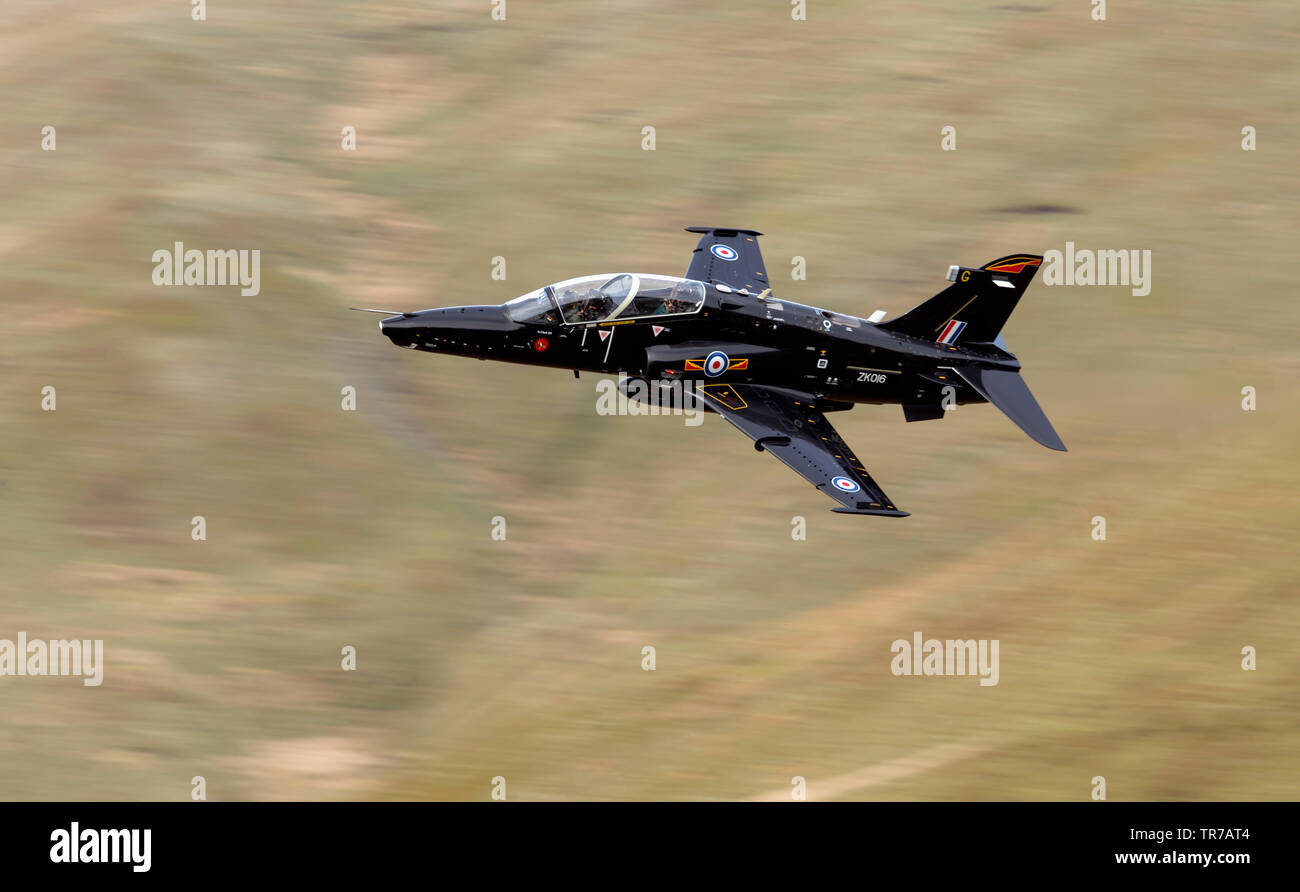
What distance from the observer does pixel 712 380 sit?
33.7 meters

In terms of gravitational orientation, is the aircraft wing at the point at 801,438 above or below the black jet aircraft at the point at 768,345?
below

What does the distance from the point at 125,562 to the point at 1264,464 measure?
99.3 feet

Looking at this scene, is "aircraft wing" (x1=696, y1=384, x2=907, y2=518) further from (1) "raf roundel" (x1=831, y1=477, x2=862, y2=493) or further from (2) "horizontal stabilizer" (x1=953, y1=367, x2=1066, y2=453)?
(2) "horizontal stabilizer" (x1=953, y1=367, x2=1066, y2=453)

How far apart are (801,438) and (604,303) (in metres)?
5.49

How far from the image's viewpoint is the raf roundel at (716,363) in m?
33.5

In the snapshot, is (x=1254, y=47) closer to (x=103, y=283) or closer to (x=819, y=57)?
(x=819, y=57)

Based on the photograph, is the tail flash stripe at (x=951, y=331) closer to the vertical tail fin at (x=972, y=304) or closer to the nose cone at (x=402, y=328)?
the vertical tail fin at (x=972, y=304)

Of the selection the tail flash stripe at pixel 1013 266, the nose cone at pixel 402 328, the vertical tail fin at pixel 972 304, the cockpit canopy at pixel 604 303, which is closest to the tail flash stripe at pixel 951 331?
the vertical tail fin at pixel 972 304

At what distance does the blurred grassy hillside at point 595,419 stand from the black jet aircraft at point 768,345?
5.18 m

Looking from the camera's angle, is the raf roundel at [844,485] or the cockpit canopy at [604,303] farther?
the cockpit canopy at [604,303]

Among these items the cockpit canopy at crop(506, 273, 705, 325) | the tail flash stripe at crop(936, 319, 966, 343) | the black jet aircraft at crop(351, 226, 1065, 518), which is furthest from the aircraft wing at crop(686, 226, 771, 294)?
the tail flash stripe at crop(936, 319, 966, 343)

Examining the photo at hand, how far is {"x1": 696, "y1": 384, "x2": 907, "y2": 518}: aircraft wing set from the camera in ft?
101

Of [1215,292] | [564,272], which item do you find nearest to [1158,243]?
[1215,292]

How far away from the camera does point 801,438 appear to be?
3266 cm
